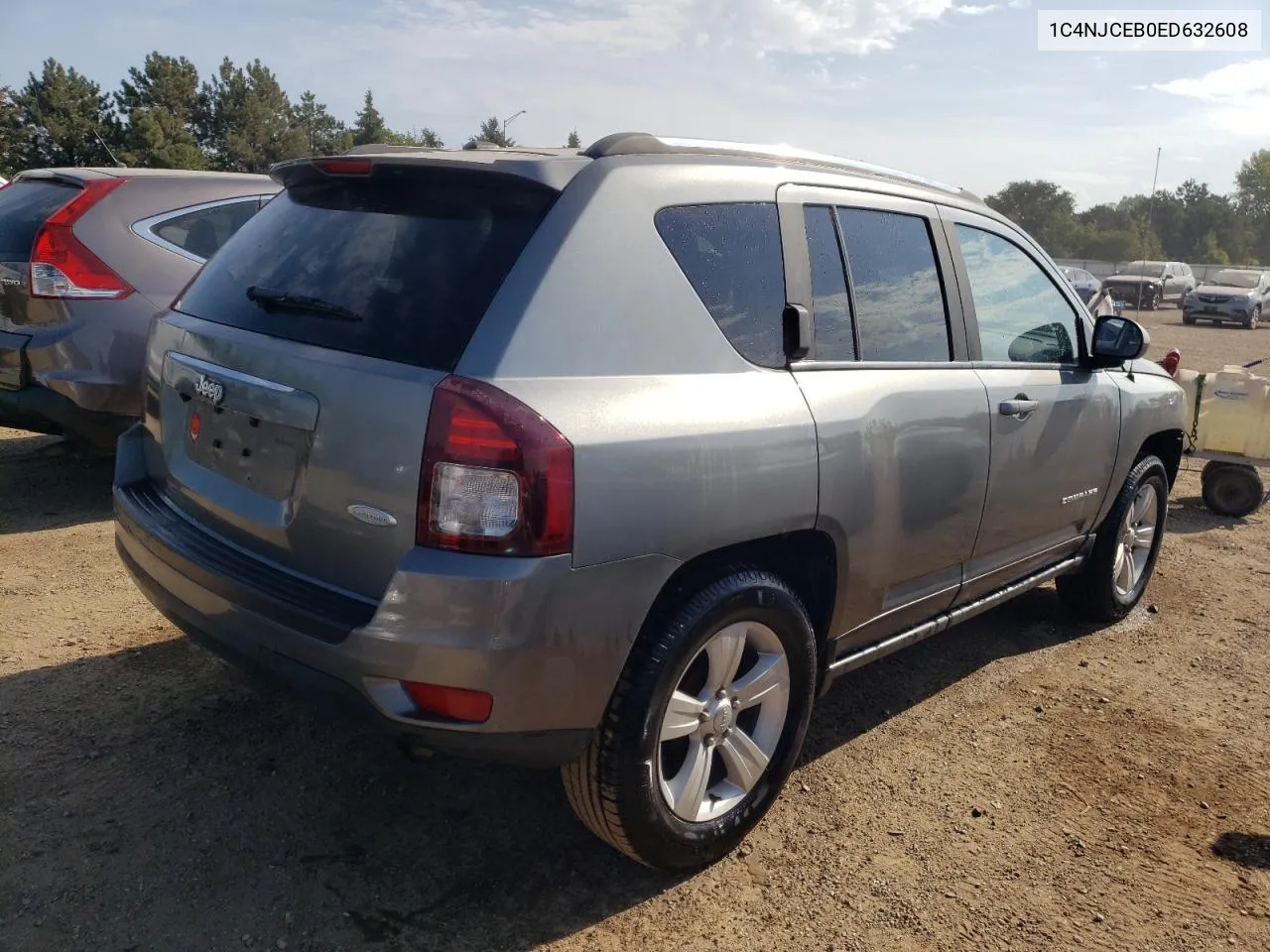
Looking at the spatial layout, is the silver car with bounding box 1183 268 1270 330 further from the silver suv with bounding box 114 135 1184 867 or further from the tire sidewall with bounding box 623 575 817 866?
the tire sidewall with bounding box 623 575 817 866

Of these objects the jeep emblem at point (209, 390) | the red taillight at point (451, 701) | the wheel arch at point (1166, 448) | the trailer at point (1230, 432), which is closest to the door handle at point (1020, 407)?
the wheel arch at point (1166, 448)

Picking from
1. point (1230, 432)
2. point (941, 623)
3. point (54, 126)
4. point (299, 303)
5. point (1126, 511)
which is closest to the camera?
point (299, 303)

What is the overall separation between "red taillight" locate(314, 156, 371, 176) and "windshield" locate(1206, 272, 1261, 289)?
32.0m

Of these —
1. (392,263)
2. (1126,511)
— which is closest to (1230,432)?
(1126,511)

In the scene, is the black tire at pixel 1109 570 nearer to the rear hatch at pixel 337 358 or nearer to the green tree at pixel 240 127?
the rear hatch at pixel 337 358

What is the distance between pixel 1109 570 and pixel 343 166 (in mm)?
3763

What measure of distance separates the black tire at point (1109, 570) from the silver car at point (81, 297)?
14.9ft

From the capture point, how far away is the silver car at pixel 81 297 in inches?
198

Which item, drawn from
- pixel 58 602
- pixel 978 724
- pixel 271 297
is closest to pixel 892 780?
pixel 978 724

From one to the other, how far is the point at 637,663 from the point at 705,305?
3.03 feet

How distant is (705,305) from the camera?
2.60 metres

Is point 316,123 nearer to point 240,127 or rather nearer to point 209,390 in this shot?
point 240,127

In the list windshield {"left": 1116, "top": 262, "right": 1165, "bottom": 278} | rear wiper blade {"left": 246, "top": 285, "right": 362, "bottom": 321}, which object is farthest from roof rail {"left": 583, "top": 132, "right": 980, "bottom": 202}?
windshield {"left": 1116, "top": 262, "right": 1165, "bottom": 278}

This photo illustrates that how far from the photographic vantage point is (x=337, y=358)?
2.38m
